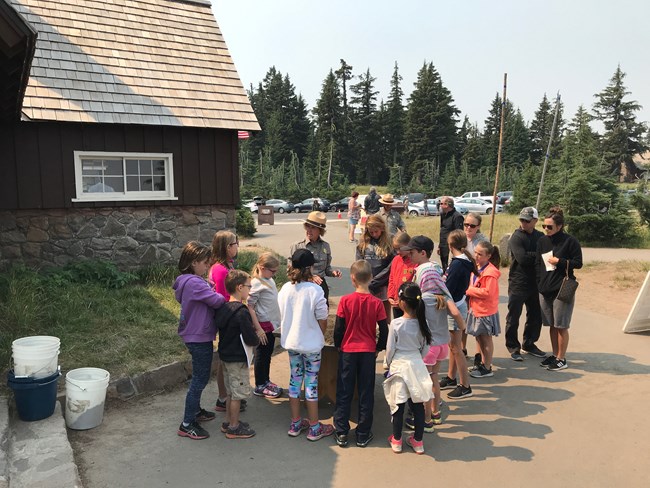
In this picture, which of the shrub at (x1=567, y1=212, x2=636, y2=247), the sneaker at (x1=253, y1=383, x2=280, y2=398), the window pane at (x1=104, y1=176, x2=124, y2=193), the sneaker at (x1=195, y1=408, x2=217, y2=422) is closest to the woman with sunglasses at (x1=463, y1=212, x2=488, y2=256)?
the sneaker at (x1=253, y1=383, x2=280, y2=398)

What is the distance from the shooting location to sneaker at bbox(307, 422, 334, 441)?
4.43 meters

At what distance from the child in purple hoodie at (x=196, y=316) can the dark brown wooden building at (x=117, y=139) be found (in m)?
5.11

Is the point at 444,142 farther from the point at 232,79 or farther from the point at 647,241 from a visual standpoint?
the point at 232,79

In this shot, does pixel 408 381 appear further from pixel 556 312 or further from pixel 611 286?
pixel 611 286

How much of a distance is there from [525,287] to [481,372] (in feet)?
4.35

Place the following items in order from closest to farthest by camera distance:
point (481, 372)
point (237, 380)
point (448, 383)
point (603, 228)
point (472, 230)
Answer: point (237, 380), point (448, 383), point (481, 372), point (472, 230), point (603, 228)

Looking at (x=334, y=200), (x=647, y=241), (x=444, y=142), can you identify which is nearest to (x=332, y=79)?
(x=444, y=142)

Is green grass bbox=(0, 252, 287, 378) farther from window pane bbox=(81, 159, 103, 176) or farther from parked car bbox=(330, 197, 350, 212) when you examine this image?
parked car bbox=(330, 197, 350, 212)

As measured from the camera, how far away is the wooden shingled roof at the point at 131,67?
8.84 m

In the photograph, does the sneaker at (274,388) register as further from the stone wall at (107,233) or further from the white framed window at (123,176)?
the white framed window at (123,176)

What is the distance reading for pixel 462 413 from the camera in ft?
16.4

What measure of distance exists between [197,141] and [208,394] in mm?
5817

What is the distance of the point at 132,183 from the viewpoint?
9539mm

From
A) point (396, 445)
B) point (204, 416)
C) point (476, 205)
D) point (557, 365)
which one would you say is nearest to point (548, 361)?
point (557, 365)
